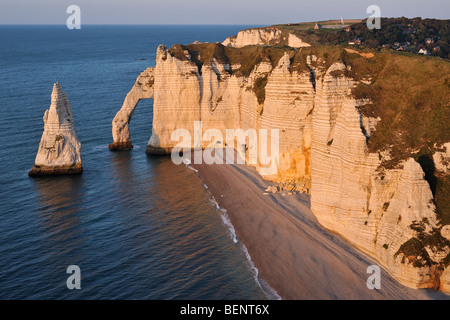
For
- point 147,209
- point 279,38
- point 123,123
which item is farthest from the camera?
point 279,38

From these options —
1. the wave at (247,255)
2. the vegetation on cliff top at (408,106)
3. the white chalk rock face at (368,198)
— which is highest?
the vegetation on cliff top at (408,106)

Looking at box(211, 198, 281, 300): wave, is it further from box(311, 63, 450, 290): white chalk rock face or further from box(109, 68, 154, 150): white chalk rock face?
box(109, 68, 154, 150): white chalk rock face

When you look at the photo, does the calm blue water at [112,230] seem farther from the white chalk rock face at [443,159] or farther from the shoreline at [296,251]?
the white chalk rock face at [443,159]

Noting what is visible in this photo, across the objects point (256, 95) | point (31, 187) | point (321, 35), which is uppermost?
point (321, 35)

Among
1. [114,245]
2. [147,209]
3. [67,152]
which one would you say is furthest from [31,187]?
[114,245]

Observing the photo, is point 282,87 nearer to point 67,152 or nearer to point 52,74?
point 67,152

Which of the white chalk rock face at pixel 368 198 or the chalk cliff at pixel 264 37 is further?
the chalk cliff at pixel 264 37

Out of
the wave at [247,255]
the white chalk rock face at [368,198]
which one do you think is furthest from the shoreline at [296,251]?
the white chalk rock face at [368,198]
